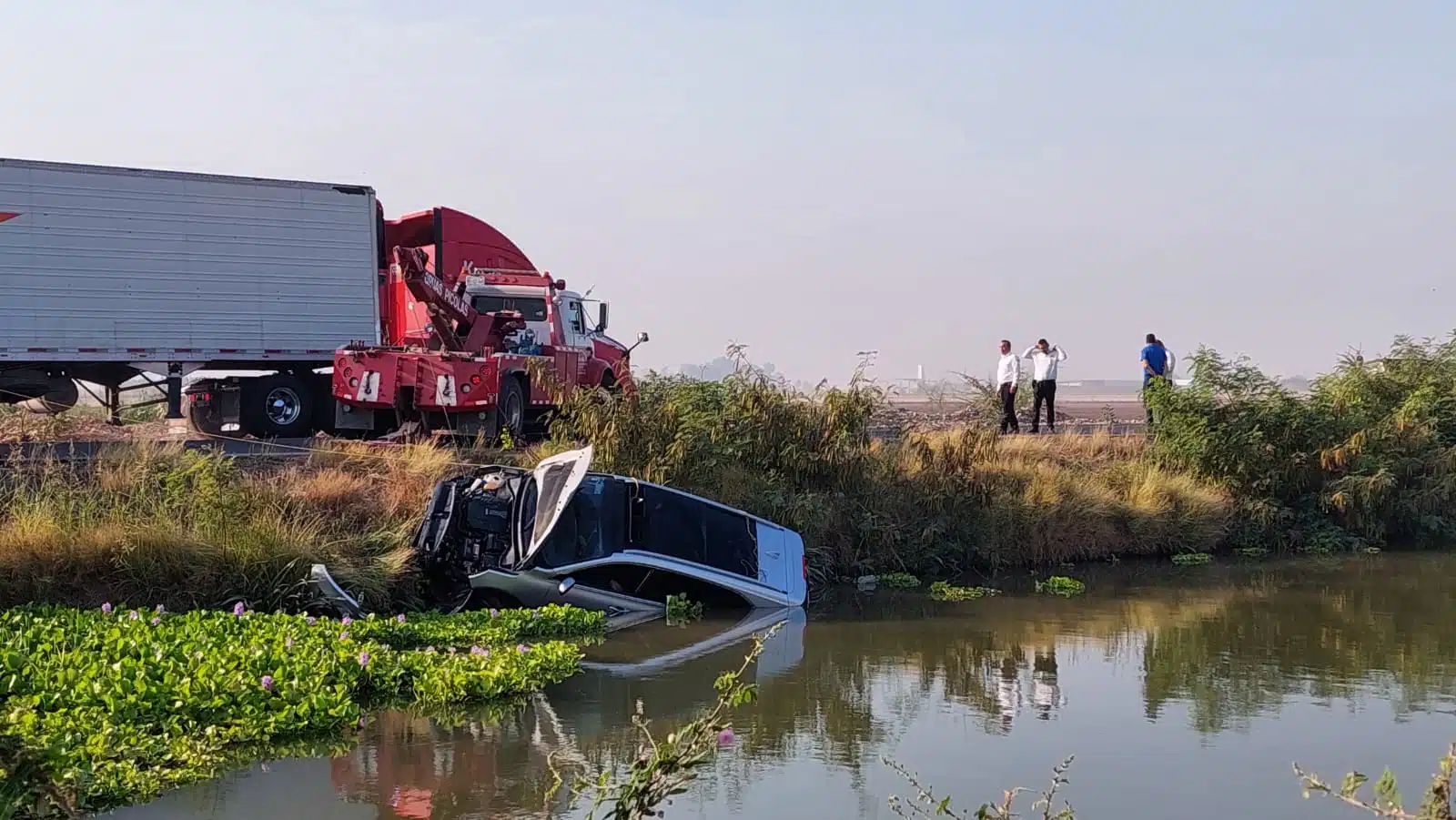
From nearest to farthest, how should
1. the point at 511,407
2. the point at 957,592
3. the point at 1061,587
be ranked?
the point at 957,592 < the point at 1061,587 < the point at 511,407

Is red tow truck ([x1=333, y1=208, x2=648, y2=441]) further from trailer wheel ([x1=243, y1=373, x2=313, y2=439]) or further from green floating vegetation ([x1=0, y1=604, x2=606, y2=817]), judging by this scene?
green floating vegetation ([x1=0, y1=604, x2=606, y2=817])

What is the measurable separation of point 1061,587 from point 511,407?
764 cm

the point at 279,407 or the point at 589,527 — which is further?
the point at 279,407

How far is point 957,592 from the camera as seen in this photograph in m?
15.2

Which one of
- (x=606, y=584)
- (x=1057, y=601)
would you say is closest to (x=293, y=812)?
(x=606, y=584)

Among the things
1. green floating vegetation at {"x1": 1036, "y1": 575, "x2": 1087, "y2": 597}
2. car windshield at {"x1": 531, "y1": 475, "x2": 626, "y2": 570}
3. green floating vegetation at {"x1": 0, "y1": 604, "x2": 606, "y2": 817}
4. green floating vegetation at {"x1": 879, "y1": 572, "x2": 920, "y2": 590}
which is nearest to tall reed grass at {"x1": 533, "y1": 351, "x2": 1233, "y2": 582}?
green floating vegetation at {"x1": 879, "y1": 572, "x2": 920, "y2": 590}

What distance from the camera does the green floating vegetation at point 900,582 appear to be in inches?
620

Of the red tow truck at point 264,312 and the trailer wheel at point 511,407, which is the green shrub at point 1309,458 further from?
the trailer wheel at point 511,407

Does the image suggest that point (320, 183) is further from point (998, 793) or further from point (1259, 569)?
point (998, 793)

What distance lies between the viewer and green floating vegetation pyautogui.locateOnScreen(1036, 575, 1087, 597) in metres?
15.5

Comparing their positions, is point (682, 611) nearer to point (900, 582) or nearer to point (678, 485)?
point (678, 485)

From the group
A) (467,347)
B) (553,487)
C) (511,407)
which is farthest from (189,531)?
(467,347)

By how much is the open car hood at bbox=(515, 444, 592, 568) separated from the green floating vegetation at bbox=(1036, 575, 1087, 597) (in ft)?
20.2

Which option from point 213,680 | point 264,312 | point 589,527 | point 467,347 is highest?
point 264,312
